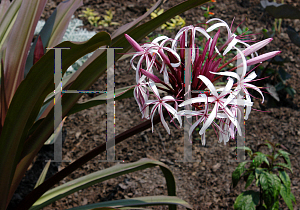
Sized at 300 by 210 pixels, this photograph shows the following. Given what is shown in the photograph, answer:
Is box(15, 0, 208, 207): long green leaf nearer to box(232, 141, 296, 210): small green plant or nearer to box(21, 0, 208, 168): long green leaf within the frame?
box(21, 0, 208, 168): long green leaf

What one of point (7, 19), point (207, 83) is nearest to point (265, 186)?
point (207, 83)

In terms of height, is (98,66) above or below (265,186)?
above

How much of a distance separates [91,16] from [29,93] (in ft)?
6.91

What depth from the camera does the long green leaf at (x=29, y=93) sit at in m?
0.58

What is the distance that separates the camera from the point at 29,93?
69 cm

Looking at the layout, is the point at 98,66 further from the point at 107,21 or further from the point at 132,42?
the point at 107,21

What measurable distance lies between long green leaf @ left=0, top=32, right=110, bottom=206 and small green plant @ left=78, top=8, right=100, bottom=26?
5.96 feet

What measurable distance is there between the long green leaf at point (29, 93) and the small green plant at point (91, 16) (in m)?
1.82

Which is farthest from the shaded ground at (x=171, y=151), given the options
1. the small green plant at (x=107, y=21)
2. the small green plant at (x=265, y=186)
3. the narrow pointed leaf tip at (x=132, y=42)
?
the narrow pointed leaf tip at (x=132, y=42)

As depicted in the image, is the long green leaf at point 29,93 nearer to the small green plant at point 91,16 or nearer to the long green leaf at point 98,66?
the long green leaf at point 98,66

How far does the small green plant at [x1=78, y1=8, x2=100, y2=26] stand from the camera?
256 centimetres

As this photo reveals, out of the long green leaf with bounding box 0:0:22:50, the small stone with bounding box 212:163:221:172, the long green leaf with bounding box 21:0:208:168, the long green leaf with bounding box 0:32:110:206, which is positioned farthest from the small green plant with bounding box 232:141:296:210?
the long green leaf with bounding box 0:0:22:50

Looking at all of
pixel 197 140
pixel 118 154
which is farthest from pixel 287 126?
pixel 118 154

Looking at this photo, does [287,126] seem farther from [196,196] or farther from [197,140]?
[196,196]
